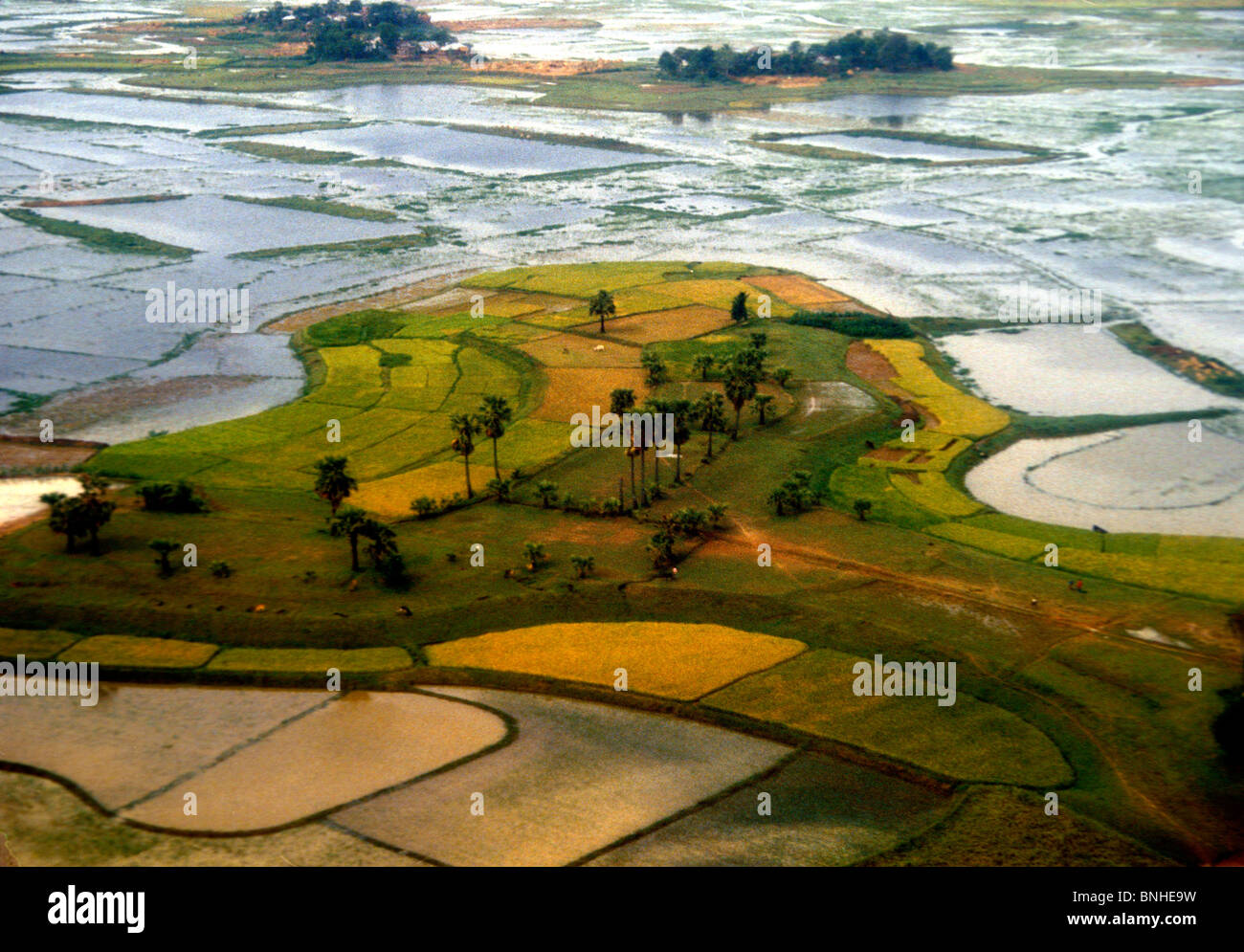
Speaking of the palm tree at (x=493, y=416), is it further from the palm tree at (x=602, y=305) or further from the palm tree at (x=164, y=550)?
the palm tree at (x=602, y=305)

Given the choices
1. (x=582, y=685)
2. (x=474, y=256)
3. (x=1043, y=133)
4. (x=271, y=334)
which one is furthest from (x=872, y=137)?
(x=582, y=685)

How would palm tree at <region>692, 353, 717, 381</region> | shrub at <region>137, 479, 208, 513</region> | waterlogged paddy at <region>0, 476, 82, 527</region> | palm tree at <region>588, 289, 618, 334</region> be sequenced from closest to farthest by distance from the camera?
shrub at <region>137, 479, 208, 513</region> → waterlogged paddy at <region>0, 476, 82, 527</region> → palm tree at <region>692, 353, 717, 381</region> → palm tree at <region>588, 289, 618, 334</region>

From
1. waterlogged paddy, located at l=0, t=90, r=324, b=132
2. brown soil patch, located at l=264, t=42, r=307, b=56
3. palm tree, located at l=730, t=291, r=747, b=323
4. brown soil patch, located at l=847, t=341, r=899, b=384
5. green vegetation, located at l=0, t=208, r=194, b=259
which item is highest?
brown soil patch, located at l=264, t=42, r=307, b=56

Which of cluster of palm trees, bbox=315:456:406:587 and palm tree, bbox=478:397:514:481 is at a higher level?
palm tree, bbox=478:397:514:481

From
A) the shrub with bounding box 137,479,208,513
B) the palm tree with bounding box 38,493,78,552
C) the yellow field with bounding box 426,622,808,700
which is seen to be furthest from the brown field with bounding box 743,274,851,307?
the palm tree with bounding box 38,493,78,552

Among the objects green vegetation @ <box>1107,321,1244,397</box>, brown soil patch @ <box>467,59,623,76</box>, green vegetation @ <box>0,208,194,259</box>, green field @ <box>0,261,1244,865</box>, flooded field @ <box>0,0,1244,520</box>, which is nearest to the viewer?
green field @ <box>0,261,1244,865</box>

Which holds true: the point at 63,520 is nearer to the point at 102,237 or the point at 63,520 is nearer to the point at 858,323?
the point at 858,323

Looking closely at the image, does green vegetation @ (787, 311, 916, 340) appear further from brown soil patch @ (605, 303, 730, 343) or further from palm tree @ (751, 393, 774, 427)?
palm tree @ (751, 393, 774, 427)

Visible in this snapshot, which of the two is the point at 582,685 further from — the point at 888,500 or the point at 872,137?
the point at 872,137
